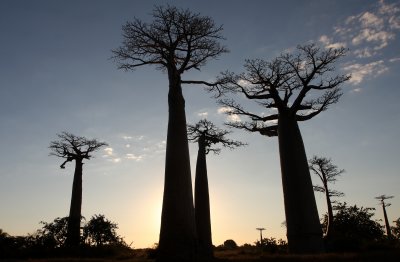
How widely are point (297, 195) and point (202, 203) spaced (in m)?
4.77

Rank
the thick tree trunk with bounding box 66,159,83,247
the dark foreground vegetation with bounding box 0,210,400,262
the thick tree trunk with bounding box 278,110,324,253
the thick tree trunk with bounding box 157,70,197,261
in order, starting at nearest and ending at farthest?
the thick tree trunk with bounding box 157,70,197,261, the thick tree trunk with bounding box 278,110,324,253, the dark foreground vegetation with bounding box 0,210,400,262, the thick tree trunk with bounding box 66,159,83,247

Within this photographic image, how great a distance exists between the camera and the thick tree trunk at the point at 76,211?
721 inches

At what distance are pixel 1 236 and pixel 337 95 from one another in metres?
15.3

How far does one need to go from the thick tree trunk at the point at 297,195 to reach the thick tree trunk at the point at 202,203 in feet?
12.6

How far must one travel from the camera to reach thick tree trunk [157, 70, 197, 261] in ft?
28.7

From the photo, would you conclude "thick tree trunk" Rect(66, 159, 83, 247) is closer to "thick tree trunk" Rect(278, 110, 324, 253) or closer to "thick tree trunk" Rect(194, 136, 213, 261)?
"thick tree trunk" Rect(194, 136, 213, 261)

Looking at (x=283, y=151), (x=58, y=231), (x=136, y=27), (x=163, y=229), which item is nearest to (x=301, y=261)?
(x=163, y=229)

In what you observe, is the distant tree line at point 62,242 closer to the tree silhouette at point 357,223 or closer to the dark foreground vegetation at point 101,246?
the dark foreground vegetation at point 101,246

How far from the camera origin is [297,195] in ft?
38.1

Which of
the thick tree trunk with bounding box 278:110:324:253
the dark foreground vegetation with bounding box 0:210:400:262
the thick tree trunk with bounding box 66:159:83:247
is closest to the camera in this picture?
the thick tree trunk with bounding box 278:110:324:253

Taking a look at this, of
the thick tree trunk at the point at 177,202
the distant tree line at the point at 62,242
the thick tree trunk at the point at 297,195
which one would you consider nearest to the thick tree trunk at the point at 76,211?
the distant tree line at the point at 62,242

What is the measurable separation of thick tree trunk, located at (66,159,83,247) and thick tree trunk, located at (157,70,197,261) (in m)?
10.0

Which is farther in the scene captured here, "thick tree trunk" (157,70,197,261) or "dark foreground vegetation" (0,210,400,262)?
"dark foreground vegetation" (0,210,400,262)

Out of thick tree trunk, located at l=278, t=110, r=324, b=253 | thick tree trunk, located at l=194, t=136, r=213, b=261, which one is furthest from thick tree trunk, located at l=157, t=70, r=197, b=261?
thick tree trunk, located at l=194, t=136, r=213, b=261
